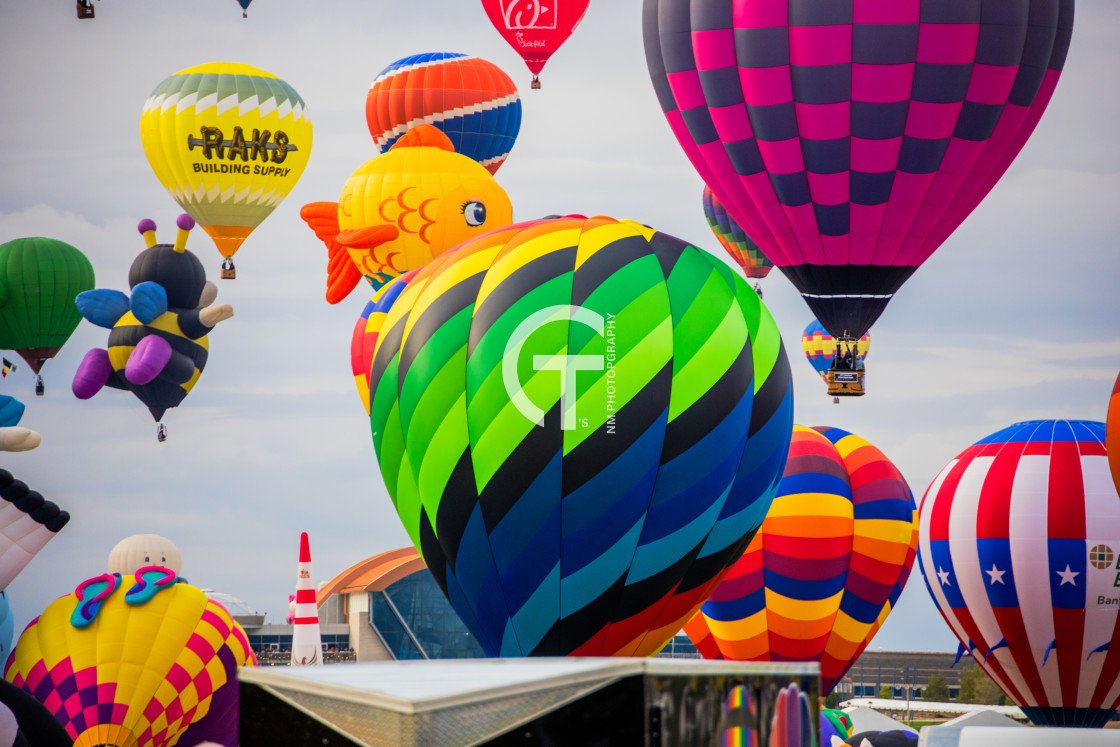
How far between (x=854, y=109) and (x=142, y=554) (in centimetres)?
911

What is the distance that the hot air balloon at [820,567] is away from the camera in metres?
14.3

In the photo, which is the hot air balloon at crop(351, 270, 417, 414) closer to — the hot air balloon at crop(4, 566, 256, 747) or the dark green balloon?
the hot air balloon at crop(4, 566, 256, 747)

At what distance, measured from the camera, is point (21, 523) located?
987cm

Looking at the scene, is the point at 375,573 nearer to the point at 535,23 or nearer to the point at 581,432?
the point at 535,23

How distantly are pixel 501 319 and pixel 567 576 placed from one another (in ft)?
4.90

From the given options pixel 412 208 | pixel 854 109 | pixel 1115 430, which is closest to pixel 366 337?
pixel 412 208

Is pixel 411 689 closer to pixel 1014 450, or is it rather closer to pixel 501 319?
pixel 501 319

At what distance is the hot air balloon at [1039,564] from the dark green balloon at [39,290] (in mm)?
13202

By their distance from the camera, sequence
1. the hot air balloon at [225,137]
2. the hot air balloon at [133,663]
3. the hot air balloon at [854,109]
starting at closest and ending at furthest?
the hot air balloon at [133,663]
the hot air balloon at [854,109]
the hot air balloon at [225,137]

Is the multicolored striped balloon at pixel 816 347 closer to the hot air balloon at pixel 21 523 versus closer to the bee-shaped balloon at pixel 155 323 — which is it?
the bee-shaped balloon at pixel 155 323

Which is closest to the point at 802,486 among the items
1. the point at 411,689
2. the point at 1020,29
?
the point at 1020,29

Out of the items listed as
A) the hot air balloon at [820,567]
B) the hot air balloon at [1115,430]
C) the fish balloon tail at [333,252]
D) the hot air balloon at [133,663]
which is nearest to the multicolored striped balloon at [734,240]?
the fish balloon tail at [333,252]

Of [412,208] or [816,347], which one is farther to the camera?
[816,347]

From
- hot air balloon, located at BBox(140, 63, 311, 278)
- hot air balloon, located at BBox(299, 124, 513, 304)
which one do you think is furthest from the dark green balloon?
hot air balloon, located at BBox(299, 124, 513, 304)
